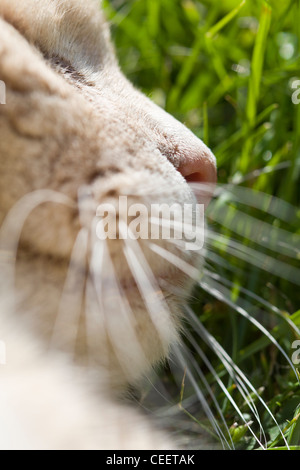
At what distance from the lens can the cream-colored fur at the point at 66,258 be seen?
20.4 inches

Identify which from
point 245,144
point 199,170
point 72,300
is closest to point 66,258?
point 72,300

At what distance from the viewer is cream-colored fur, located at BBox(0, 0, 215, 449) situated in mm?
517

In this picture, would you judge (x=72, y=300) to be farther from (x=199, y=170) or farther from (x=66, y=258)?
(x=199, y=170)

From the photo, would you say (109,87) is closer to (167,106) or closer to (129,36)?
(167,106)

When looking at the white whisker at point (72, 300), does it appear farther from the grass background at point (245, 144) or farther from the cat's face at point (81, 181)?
the grass background at point (245, 144)

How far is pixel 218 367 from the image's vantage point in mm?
803

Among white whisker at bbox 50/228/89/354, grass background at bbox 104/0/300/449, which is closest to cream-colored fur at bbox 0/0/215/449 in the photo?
white whisker at bbox 50/228/89/354

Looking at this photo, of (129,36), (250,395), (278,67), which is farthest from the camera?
(129,36)

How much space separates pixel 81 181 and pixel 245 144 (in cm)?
49

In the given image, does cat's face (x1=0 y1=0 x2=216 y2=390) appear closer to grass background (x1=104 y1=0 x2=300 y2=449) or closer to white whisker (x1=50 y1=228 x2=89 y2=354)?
white whisker (x1=50 y1=228 x2=89 y2=354)

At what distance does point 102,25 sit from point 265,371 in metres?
0.53

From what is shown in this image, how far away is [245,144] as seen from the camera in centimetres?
98

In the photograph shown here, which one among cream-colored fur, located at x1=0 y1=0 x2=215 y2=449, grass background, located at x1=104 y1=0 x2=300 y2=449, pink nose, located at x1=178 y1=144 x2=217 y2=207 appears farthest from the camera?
grass background, located at x1=104 y1=0 x2=300 y2=449
